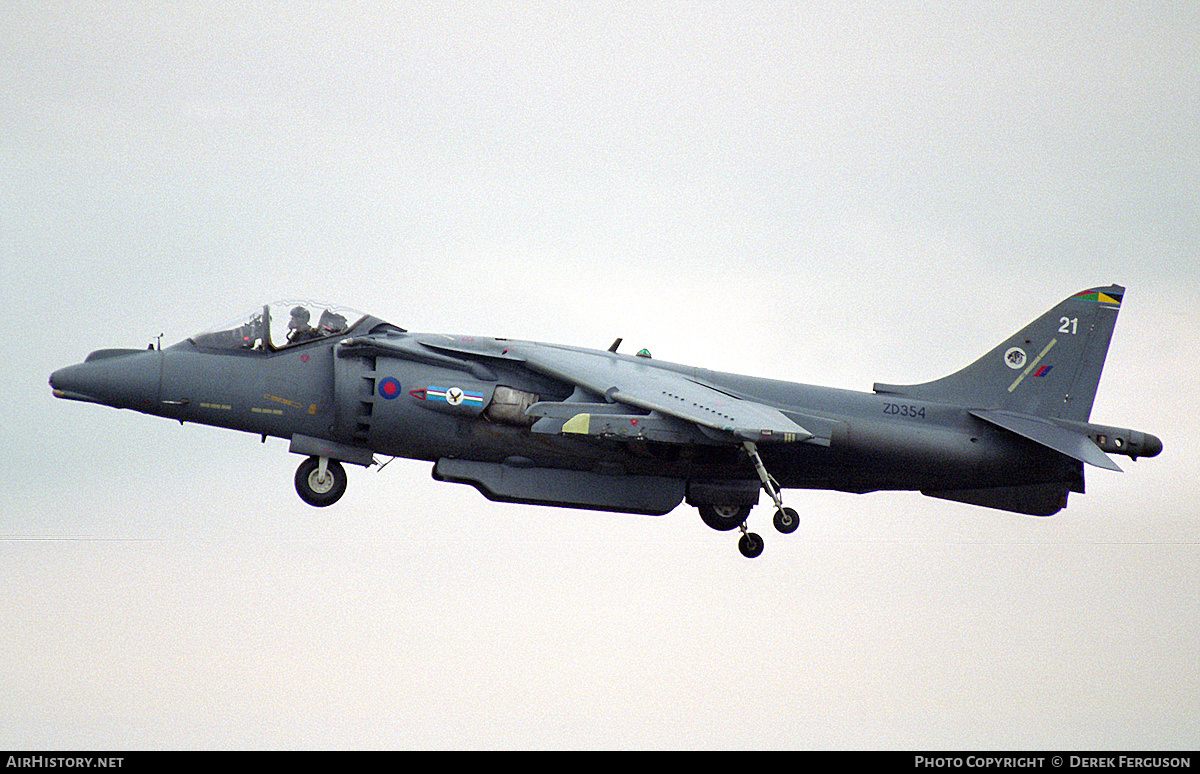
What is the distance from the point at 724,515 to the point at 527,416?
153 inches

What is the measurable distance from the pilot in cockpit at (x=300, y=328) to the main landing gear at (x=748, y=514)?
20.3 feet

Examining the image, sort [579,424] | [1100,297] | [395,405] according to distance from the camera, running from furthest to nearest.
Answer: [1100,297] < [395,405] < [579,424]

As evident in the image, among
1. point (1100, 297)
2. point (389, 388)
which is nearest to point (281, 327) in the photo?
point (389, 388)

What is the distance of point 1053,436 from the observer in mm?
18516

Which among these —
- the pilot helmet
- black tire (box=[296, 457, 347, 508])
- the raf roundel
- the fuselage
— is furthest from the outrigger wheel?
the pilot helmet

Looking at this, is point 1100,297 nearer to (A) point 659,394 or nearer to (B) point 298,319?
(A) point 659,394

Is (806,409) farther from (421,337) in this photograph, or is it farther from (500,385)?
(421,337)

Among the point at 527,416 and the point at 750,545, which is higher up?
the point at 527,416

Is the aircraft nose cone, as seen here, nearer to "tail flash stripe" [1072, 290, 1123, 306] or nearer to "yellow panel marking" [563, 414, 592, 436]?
"yellow panel marking" [563, 414, 592, 436]

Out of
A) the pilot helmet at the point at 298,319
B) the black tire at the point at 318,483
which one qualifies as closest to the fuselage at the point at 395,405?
the pilot helmet at the point at 298,319

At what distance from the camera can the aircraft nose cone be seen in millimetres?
17391

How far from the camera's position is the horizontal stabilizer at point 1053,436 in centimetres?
1802

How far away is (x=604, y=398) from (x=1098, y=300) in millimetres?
8450

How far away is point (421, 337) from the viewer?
1772 centimetres
